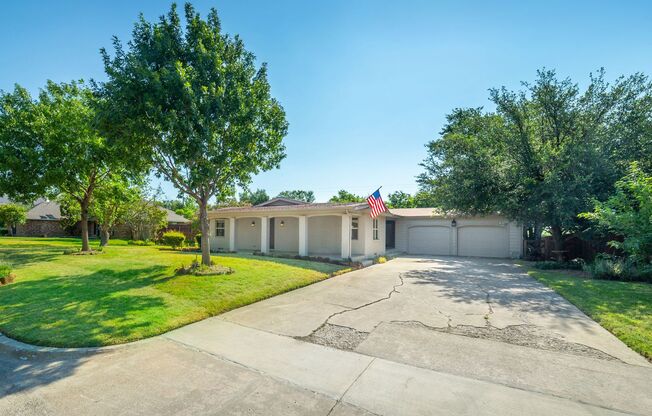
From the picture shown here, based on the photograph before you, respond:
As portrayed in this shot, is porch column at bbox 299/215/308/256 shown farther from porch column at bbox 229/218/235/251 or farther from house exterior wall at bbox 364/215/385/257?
porch column at bbox 229/218/235/251

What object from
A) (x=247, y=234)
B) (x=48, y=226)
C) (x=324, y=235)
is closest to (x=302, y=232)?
(x=324, y=235)

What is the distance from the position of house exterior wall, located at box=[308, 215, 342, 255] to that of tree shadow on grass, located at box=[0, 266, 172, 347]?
863 cm

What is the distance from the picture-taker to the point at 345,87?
1109cm

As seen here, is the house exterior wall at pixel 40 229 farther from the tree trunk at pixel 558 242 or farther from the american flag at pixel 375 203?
the tree trunk at pixel 558 242

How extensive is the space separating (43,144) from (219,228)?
915 centimetres

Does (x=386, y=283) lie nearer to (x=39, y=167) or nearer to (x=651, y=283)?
(x=651, y=283)

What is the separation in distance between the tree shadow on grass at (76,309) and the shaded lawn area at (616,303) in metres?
7.74

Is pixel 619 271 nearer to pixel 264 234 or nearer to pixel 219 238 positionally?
pixel 264 234

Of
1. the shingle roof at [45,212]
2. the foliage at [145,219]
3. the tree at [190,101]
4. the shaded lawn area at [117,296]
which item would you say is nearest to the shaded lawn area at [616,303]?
the shaded lawn area at [117,296]

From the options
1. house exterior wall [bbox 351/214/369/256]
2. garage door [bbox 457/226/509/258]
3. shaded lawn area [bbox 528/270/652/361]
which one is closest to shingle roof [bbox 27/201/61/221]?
house exterior wall [bbox 351/214/369/256]

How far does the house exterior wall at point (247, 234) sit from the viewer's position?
1784cm

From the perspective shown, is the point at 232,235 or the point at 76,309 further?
the point at 232,235

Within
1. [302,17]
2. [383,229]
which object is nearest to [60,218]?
[383,229]

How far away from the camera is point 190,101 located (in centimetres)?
761
